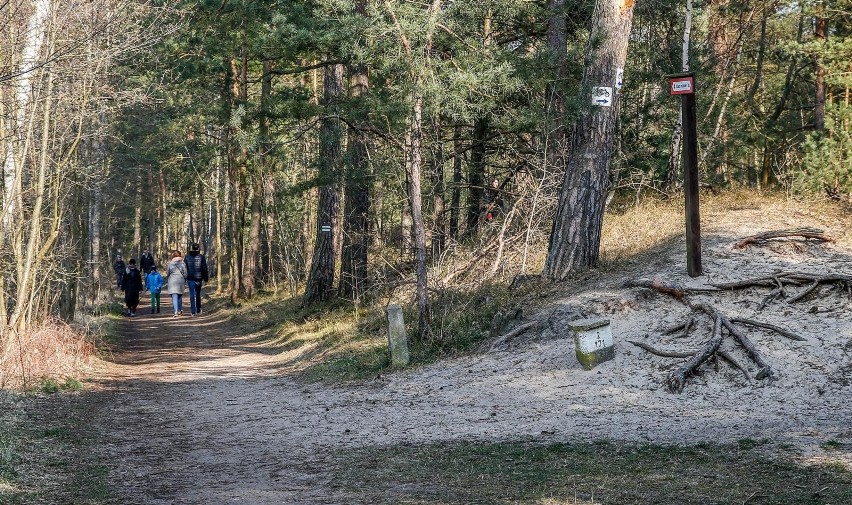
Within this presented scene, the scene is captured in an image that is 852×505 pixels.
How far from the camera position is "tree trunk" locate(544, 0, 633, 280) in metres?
13.5

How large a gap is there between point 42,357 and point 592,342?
24.1 feet

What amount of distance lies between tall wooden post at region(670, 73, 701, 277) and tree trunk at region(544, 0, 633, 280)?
2119 mm

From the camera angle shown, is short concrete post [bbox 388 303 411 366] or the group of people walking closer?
short concrete post [bbox 388 303 411 366]

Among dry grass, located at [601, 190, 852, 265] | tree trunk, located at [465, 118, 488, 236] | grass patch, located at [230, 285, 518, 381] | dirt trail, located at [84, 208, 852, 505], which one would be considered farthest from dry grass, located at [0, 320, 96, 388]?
dry grass, located at [601, 190, 852, 265]

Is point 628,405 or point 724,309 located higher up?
point 724,309

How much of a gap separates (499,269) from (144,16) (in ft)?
Result: 24.4

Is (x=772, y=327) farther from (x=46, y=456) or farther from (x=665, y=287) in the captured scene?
(x=46, y=456)

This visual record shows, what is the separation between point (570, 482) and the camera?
20.2ft

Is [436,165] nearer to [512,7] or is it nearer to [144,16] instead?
[512,7]

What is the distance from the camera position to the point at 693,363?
9.00 meters

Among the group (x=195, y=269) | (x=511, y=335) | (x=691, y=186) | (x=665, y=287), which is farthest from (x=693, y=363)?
(x=195, y=269)

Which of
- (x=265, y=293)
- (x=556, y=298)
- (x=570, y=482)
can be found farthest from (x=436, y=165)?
(x=265, y=293)

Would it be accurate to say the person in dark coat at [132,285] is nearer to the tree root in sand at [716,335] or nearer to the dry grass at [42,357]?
the dry grass at [42,357]

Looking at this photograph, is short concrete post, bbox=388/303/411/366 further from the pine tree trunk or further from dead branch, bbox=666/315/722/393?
dead branch, bbox=666/315/722/393
